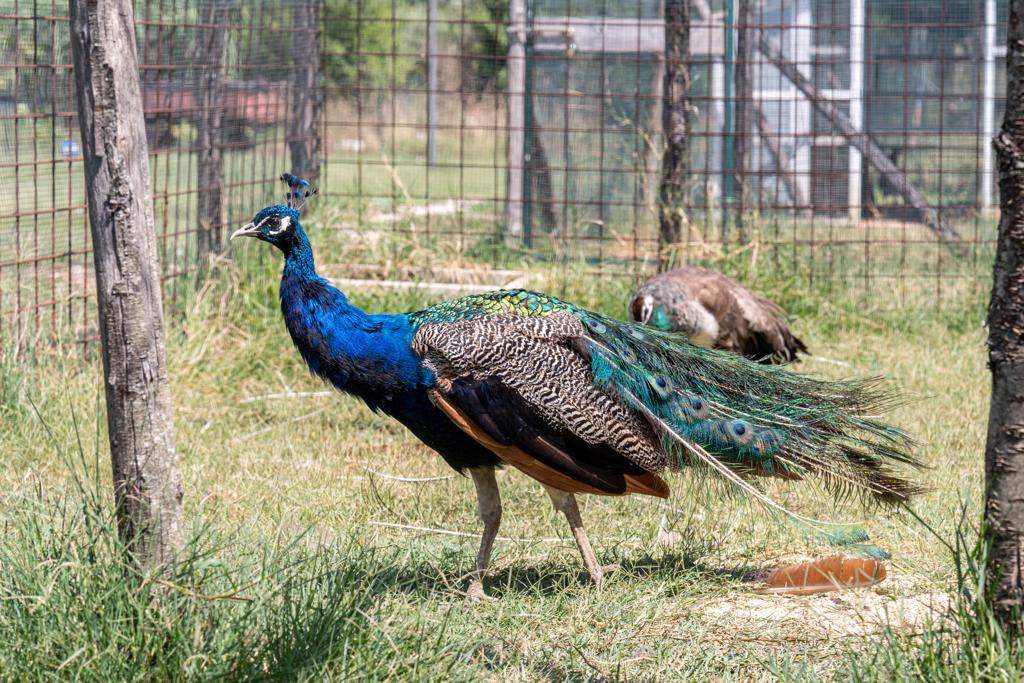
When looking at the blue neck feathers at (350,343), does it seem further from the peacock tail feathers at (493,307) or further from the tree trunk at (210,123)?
the tree trunk at (210,123)

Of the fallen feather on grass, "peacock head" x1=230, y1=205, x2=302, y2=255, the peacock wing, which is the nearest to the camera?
the peacock wing

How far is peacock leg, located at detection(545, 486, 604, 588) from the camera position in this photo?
14.0 feet

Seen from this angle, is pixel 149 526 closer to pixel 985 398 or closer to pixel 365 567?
pixel 365 567

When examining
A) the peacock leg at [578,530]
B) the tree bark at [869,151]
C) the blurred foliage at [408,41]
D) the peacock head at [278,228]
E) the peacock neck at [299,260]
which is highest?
the blurred foliage at [408,41]

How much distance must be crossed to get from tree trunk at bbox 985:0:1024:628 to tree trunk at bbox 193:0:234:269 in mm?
5537

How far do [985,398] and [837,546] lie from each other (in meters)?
2.63

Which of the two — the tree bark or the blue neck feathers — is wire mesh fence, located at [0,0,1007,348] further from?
the blue neck feathers

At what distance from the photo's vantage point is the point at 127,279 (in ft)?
10.0

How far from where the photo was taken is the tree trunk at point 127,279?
2.97m

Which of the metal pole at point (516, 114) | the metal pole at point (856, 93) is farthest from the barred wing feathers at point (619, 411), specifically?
the metal pole at point (856, 93)

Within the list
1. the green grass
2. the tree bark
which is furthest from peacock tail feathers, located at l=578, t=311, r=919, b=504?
the tree bark

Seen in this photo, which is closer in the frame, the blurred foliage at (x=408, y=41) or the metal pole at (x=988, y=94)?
the blurred foliage at (x=408, y=41)

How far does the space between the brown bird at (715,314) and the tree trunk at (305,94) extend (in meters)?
3.04

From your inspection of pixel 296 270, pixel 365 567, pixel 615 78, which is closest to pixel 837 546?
pixel 365 567
